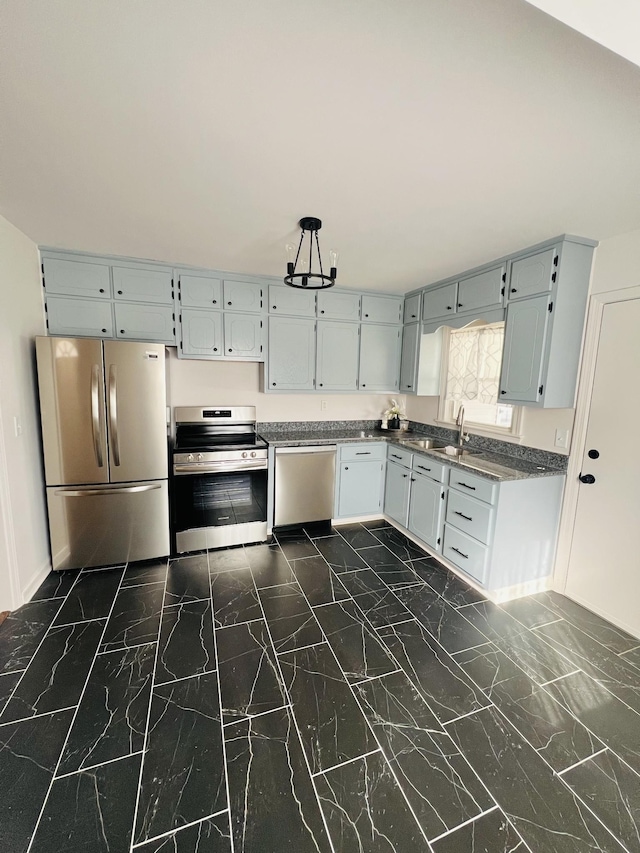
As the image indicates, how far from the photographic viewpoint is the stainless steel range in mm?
3035

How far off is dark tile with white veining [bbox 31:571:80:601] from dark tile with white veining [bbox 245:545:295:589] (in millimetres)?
1307

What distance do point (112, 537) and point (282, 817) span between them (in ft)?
7.34

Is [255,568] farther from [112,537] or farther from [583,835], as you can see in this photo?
[583,835]

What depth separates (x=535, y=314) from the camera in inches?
97.6

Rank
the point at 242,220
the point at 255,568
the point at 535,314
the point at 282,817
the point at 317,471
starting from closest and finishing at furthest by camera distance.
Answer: the point at 282,817, the point at 242,220, the point at 535,314, the point at 255,568, the point at 317,471

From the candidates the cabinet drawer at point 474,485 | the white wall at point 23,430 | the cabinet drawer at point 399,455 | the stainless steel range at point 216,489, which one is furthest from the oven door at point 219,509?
the cabinet drawer at point 474,485

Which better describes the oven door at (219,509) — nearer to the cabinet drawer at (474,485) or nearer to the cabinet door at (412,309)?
the cabinet drawer at (474,485)

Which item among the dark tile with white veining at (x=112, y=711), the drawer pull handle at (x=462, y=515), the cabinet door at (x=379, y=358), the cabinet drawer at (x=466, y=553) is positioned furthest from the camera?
the cabinet door at (x=379, y=358)

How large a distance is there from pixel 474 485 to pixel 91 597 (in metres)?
2.82

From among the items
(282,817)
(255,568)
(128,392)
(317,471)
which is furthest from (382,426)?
(282,817)

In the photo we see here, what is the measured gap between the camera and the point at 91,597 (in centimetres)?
249

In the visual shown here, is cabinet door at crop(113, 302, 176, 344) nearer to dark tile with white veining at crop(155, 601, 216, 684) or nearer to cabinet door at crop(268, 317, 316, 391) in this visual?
cabinet door at crop(268, 317, 316, 391)

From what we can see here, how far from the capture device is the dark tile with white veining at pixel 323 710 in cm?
151

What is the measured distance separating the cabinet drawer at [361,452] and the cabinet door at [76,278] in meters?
2.48
